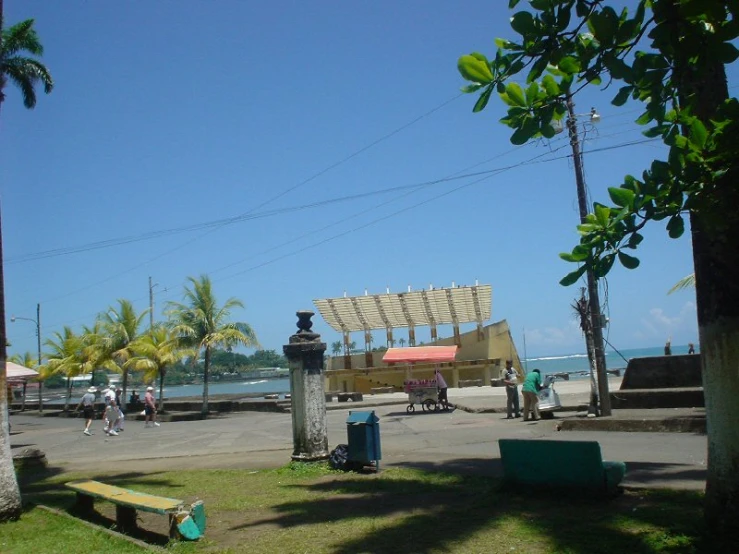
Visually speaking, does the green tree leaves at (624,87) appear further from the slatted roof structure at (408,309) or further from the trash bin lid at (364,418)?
the slatted roof structure at (408,309)

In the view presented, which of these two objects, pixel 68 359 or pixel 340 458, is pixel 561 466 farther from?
pixel 68 359

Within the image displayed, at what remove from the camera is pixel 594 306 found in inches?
665

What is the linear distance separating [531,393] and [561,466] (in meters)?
10.8

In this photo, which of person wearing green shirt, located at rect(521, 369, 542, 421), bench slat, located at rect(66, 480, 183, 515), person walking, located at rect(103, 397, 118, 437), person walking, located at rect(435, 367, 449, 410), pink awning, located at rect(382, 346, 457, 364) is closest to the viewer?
bench slat, located at rect(66, 480, 183, 515)

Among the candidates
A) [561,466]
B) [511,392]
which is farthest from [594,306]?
[561,466]

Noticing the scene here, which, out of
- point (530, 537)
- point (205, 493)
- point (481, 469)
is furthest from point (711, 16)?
point (205, 493)

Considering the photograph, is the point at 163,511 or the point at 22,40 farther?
the point at 22,40

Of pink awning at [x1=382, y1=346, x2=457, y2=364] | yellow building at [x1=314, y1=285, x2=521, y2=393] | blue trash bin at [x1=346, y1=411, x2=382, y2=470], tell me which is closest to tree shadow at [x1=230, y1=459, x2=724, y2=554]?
blue trash bin at [x1=346, y1=411, x2=382, y2=470]

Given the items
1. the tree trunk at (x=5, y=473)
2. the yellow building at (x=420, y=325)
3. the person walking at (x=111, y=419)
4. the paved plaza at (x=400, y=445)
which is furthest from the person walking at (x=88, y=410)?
the yellow building at (x=420, y=325)

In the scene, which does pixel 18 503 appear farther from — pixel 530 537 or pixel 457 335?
pixel 457 335

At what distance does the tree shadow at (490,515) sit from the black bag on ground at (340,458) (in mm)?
1468

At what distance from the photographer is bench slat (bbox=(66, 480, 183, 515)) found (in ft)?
22.7

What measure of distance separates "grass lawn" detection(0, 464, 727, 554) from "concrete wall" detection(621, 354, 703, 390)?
452 inches

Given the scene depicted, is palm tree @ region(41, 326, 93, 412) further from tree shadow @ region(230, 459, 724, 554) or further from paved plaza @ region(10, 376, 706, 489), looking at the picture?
tree shadow @ region(230, 459, 724, 554)
